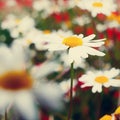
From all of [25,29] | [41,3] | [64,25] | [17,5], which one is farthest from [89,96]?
[17,5]

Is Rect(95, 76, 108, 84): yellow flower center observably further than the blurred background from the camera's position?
No

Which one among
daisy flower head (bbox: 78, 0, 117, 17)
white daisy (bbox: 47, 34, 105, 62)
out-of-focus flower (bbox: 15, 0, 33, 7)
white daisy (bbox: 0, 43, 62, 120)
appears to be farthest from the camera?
out-of-focus flower (bbox: 15, 0, 33, 7)

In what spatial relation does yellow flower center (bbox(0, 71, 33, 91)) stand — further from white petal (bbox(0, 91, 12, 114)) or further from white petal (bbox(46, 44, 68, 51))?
white petal (bbox(46, 44, 68, 51))

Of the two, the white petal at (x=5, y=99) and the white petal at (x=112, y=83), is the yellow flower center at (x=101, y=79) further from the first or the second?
the white petal at (x=5, y=99)

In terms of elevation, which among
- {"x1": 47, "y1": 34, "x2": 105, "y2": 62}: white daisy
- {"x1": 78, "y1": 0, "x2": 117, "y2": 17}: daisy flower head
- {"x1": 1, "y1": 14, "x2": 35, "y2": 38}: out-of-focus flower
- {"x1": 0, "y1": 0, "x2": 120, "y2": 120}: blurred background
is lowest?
{"x1": 0, "y1": 0, "x2": 120, "y2": 120}: blurred background

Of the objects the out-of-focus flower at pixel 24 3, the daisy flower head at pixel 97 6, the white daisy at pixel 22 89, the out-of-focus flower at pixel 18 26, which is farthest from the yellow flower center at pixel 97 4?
the out-of-focus flower at pixel 24 3

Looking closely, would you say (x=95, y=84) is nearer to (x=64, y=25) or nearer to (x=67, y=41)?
(x=67, y=41)

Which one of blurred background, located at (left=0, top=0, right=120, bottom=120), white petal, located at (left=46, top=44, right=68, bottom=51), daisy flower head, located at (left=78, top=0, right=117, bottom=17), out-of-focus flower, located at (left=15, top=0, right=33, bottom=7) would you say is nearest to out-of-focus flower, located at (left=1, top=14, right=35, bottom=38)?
blurred background, located at (left=0, top=0, right=120, bottom=120)

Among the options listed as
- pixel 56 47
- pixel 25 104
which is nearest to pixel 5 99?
pixel 25 104
